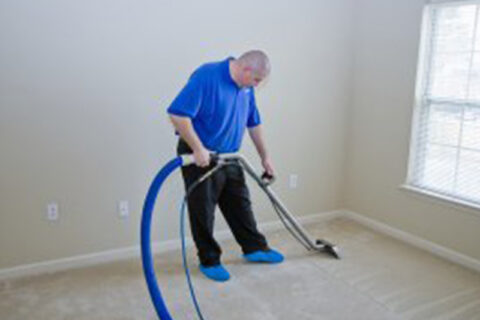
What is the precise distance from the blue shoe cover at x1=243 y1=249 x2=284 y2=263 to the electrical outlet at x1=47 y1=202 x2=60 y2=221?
127 centimetres

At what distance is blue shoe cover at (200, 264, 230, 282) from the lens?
9.29ft

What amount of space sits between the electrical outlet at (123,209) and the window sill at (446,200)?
2070 millimetres

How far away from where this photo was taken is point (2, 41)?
2600 mm

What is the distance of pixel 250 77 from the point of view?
2.54 metres

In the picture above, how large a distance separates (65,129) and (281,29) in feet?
5.66

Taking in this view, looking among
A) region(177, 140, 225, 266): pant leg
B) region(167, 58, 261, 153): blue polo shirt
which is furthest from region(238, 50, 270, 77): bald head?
region(177, 140, 225, 266): pant leg

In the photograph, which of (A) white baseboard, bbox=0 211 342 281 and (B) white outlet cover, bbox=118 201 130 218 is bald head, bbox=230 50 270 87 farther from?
(A) white baseboard, bbox=0 211 342 281

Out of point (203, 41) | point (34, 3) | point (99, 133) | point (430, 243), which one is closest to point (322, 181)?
point (430, 243)

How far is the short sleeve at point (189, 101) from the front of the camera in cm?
251

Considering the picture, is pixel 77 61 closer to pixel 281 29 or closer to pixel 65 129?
pixel 65 129

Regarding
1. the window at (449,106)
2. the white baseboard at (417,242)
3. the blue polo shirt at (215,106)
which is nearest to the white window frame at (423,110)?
the window at (449,106)

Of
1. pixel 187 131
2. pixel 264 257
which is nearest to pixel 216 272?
→ pixel 264 257

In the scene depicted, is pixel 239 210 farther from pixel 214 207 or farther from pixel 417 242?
pixel 417 242

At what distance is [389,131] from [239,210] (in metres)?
1.41
